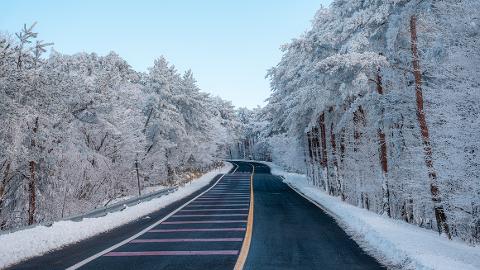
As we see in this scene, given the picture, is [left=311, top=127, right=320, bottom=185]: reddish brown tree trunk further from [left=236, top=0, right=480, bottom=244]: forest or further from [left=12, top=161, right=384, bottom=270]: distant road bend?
[left=12, top=161, right=384, bottom=270]: distant road bend

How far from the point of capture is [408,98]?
1788 centimetres

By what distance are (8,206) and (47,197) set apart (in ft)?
5.97

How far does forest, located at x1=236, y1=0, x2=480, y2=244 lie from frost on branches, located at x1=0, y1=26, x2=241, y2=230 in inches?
439

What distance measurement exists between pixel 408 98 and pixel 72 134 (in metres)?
16.9

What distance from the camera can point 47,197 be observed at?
76.9 ft

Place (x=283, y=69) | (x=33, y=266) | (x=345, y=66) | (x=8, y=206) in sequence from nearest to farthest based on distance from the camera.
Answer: (x=33, y=266), (x=345, y=66), (x=8, y=206), (x=283, y=69)

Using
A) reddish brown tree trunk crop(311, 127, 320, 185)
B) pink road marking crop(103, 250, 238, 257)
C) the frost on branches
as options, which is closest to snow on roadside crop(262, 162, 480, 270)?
pink road marking crop(103, 250, 238, 257)

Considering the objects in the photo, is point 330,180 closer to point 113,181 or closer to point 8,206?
point 113,181

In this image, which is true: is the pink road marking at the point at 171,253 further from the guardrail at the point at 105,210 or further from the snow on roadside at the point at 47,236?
the guardrail at the point at 105,210

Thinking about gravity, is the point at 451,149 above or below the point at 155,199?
above

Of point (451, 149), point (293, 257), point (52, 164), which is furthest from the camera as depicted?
point (52, 164)

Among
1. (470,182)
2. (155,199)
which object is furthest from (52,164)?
(470,182)

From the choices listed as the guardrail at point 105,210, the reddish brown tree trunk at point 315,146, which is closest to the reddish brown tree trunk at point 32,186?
the guardrail at point 105,210

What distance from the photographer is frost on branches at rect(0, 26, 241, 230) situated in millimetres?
17047
